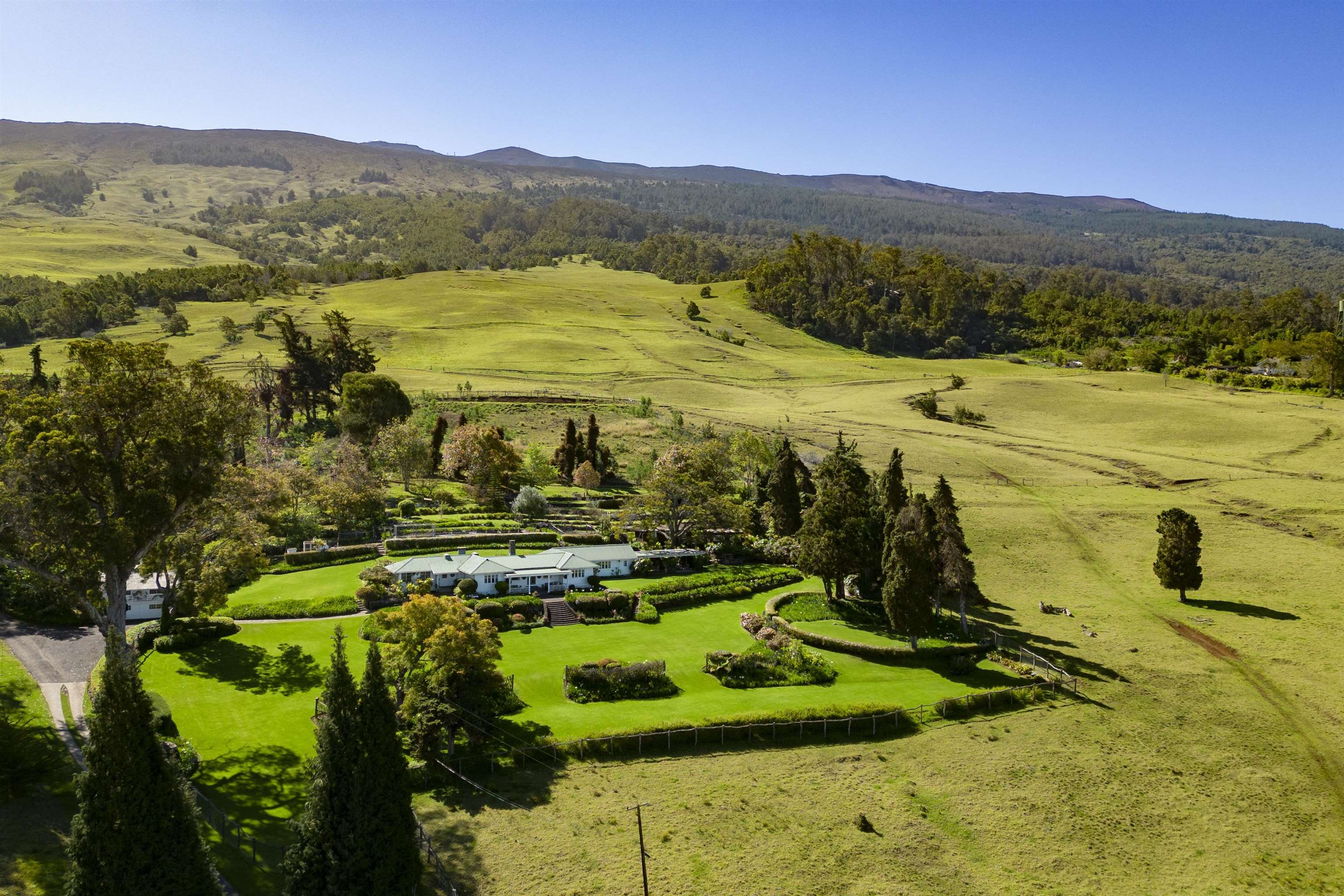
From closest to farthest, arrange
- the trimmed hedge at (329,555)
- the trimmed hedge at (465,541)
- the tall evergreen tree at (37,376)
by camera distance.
→ the trimmed hedge at (329,555), the trimmed hedge at (465,541), the tall evergreen tree at (37,376)

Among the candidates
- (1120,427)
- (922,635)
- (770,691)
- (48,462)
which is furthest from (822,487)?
(1120,427)

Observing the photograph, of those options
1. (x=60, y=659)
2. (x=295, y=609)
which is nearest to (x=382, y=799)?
(x=60, y=659)

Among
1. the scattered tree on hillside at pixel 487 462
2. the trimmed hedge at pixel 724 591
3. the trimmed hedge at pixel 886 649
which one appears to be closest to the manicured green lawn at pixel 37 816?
the trimmed hedge at pixel 724 591

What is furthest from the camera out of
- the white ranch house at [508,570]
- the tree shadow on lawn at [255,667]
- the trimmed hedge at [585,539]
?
the trimmed hedge at [585,539]

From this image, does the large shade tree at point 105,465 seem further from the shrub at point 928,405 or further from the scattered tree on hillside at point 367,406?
the shrub at point 928,405

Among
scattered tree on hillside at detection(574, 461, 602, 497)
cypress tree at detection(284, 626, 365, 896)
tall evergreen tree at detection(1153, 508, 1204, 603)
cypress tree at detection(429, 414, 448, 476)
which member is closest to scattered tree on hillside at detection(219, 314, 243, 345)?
cypress tree at detection(429, 414, 448, 476)

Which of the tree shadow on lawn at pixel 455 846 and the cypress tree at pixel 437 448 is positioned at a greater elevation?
the cypress tree at pixel 437 448

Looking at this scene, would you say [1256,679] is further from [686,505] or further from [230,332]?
[230,332]
